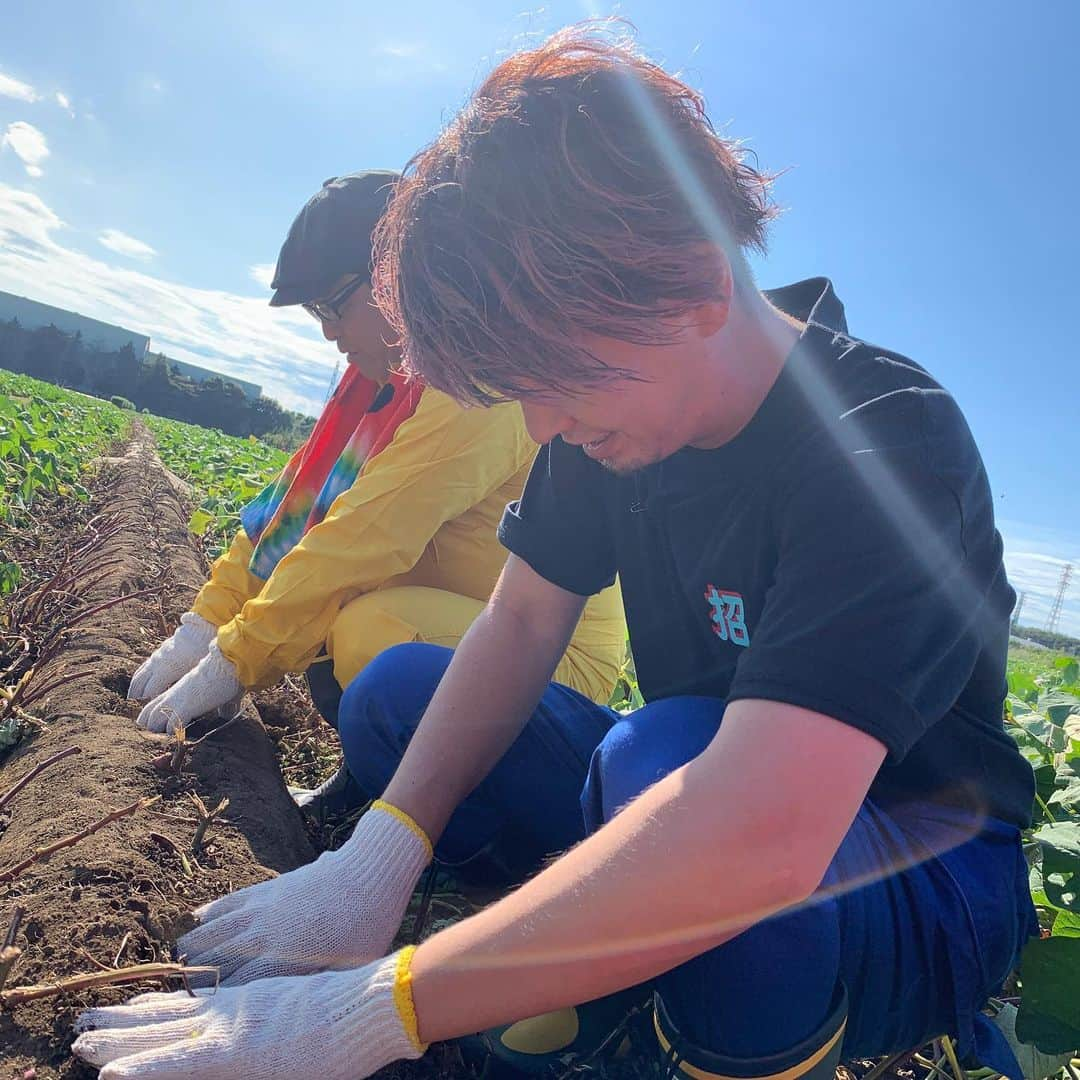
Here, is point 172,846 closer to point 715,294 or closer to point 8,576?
point 715,294

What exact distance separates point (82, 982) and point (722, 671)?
94cm

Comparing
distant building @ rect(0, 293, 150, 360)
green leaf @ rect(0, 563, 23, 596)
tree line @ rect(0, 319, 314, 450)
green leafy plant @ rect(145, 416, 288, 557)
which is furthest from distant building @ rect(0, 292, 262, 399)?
green leaf @ rect(0, 563, 23, 596)

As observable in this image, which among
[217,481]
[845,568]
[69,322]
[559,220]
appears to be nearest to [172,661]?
[559,220]

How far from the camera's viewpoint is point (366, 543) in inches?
77.0

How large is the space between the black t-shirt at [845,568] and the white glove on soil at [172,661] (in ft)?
4.41

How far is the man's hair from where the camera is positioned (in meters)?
0.95

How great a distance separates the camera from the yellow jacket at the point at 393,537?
6.35 feet

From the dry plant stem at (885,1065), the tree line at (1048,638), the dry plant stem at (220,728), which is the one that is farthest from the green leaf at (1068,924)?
the tree line at (1048,638)

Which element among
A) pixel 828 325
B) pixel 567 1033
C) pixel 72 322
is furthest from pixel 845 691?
pixel 72 322

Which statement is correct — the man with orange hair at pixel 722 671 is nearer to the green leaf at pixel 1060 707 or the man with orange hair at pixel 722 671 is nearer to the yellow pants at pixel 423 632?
the yellow pants at pixel 423 632

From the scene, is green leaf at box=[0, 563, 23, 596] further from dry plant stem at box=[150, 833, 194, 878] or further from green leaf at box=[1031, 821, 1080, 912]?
green leaf at box=[1031, 821, 1080, 912]

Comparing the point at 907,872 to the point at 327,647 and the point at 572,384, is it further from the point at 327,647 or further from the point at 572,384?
the point at 327,647

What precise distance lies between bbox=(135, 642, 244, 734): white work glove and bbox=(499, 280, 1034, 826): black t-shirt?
105 centimetres

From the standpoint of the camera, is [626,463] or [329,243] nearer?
[626,463]
